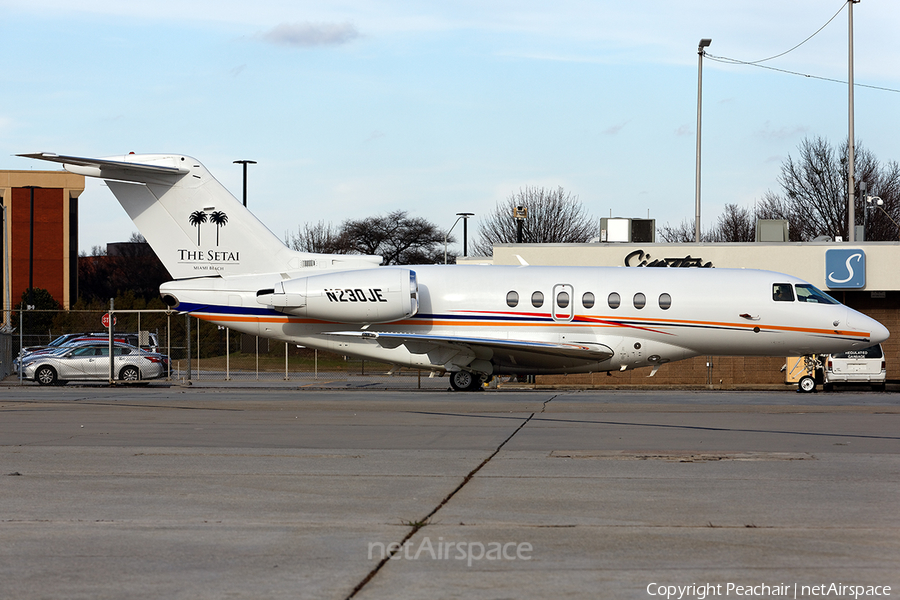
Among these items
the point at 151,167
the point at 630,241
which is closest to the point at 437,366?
the point at 151,167

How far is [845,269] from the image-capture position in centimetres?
3347

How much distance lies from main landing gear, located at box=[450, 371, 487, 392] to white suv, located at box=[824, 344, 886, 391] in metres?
9.96

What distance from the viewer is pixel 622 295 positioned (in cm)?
2511

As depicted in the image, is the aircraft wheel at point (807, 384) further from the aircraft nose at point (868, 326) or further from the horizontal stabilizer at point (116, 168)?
the horizontal stabilizer at point (116, 168)

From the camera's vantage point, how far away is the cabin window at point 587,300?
25.2 m

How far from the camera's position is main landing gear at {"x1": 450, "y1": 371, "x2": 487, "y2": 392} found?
25.9 meters

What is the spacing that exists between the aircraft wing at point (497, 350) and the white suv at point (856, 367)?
6.84m

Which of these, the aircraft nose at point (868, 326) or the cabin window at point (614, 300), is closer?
the aircraft nose at point (868, 326)

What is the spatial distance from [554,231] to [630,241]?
102 ft

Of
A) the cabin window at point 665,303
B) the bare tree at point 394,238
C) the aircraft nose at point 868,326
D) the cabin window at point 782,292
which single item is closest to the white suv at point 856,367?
the aircraft nose at point 868,326

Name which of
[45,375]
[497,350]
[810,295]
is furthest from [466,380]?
[45,375]

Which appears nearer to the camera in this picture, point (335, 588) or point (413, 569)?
point (335, 588)

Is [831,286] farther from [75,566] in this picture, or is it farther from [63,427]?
[75,566]

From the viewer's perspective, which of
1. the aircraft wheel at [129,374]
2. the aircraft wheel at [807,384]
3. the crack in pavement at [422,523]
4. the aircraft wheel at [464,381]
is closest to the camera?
the crack in pavement at [422,523]
